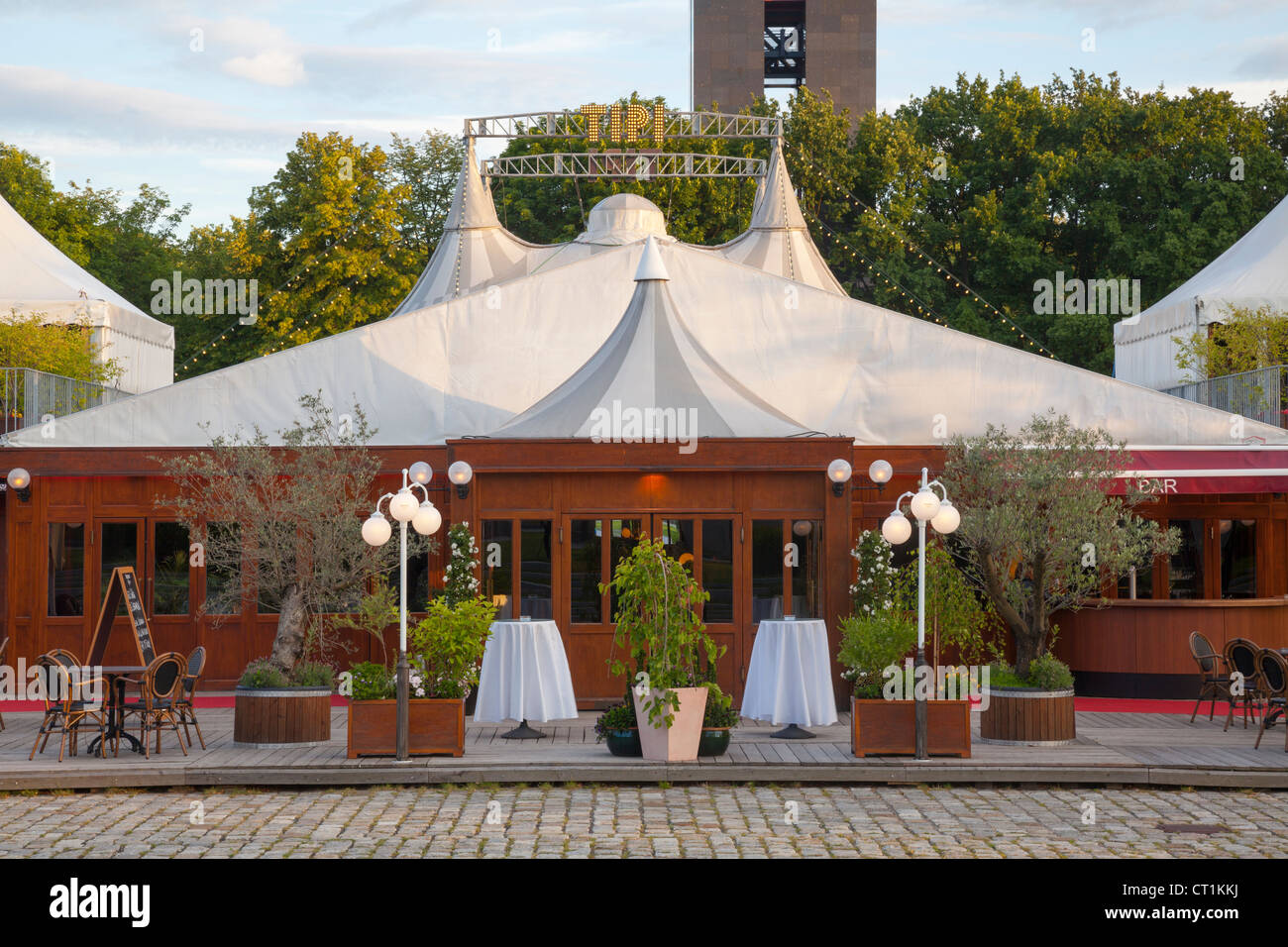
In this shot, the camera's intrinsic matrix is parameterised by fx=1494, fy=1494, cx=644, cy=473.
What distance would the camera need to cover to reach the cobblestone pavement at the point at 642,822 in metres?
8.27

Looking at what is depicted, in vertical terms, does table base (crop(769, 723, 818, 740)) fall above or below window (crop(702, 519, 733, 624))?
below

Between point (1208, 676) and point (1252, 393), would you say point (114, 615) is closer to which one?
point (1208, 676)

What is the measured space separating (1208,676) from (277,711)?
8298mm

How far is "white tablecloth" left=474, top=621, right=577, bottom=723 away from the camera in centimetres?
1238

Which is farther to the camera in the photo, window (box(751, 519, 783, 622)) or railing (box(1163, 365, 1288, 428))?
railing (box(1163, 365, 1288, 428))

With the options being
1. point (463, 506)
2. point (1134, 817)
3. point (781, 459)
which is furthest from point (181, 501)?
point (1134, 817)

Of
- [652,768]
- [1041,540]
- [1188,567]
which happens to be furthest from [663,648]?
[1188,567]

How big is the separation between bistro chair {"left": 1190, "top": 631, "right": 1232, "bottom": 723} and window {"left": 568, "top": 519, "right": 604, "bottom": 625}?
5.67 metres

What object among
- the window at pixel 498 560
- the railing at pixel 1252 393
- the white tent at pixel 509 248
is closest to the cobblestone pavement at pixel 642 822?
the window at pixel 498 560

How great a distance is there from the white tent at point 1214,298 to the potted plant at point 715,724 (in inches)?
589

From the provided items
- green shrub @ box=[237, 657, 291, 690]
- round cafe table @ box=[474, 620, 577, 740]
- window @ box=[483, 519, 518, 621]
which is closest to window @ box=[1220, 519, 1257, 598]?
window @ box=[483, 519, 518, 621]

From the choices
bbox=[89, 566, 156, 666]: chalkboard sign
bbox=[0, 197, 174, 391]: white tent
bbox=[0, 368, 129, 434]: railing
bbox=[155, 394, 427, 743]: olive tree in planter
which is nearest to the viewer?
bbox=[89, 566, 156, 666]: chalkboard sign

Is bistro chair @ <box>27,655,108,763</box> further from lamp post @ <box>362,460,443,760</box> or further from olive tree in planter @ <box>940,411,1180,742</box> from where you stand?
olive tree in planter @ <box>940,411,1180,742</box>
